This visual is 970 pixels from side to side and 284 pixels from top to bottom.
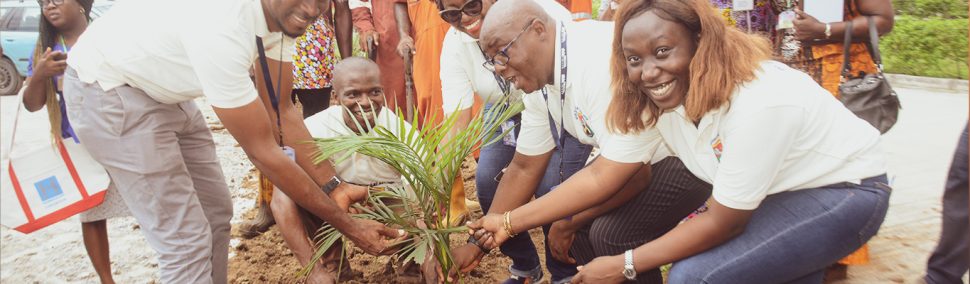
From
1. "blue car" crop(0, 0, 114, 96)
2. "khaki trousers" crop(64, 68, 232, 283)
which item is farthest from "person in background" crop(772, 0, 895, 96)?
"blue car" crop(0, 0, 114, 96)

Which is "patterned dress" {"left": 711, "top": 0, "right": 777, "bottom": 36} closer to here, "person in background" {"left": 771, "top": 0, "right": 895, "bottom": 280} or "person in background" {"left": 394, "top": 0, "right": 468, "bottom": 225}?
"person in background" {"left": 771, "top": 0, "right": 895, "bottom": 280}

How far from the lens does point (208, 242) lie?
2.80m

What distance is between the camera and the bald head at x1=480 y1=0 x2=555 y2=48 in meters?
2.45

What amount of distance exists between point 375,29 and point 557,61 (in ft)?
9.48

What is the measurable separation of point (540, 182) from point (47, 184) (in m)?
2.05

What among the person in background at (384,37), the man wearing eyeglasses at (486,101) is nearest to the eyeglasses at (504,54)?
the man wearing eyeglasses at (486,101)

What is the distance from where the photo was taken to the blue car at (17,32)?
12086 mm

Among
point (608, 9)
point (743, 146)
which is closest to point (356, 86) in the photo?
point (743, 146)

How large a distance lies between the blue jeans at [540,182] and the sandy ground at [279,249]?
37 centimetres

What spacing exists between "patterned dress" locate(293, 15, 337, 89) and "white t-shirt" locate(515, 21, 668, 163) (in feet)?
7.52

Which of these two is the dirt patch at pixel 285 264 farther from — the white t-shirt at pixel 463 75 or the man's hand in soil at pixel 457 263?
the white t-shirt at pixel 463 75

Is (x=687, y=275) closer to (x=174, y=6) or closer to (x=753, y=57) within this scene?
(x=753, y=57)

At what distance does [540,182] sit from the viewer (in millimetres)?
3150

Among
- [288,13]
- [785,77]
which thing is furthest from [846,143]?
[288,13]
